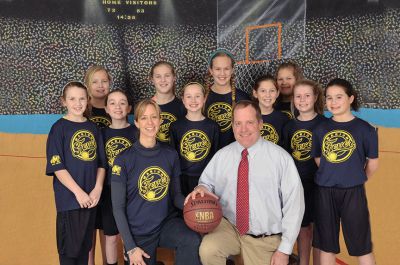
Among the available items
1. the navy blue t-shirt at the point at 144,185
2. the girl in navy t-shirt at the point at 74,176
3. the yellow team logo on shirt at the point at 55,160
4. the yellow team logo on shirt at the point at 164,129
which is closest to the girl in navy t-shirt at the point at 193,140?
the yellow team logo on shirt at the point at 164,129

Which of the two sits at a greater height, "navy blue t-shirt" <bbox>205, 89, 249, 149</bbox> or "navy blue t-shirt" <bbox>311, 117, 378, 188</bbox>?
"navy blue t-shirt" <bbox>205, 89, 249, 149</bbox>

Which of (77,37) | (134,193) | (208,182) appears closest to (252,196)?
(208,182)

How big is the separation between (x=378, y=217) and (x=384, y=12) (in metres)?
2.02

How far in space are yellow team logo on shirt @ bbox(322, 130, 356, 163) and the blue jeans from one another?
3.88 feet

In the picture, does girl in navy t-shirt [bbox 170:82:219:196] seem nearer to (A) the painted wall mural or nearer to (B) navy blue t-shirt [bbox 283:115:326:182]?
(B) navy blue t-shirt [bbox 283:115:326:182]

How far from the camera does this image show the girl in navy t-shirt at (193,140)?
342 cm

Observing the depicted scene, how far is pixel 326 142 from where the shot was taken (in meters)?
3.15

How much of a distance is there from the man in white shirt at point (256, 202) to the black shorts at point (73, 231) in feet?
3.05

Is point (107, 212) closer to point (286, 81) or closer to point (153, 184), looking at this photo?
point (153, 184)

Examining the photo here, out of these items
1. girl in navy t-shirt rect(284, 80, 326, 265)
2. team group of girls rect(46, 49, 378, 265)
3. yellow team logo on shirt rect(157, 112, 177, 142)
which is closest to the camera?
team group of girls rect(46, 49, 378, 265)

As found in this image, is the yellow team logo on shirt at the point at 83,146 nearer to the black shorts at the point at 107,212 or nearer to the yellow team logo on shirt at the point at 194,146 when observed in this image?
the black shorts at the point at 107,212

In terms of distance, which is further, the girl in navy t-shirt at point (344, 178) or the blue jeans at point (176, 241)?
the girl in navy t-shirt at point (344, 178)

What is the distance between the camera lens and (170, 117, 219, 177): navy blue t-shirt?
11.2ft

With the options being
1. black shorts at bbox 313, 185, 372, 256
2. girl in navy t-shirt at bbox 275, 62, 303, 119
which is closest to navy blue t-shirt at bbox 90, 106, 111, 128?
girl in navy t-shirt at bbox 275, 62, 303, 119
